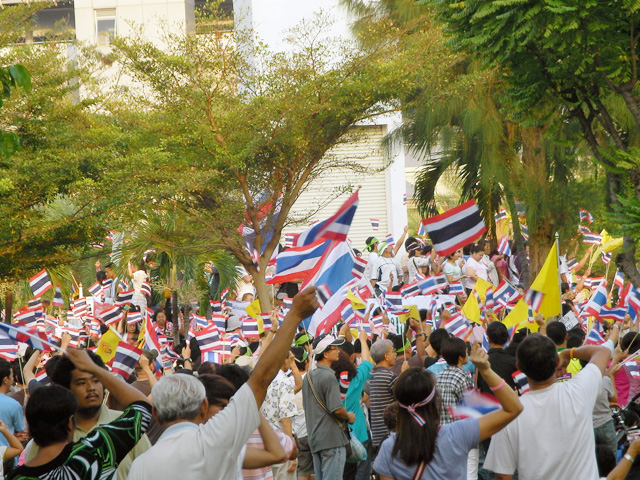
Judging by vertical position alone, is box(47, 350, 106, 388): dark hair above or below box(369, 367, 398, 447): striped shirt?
above

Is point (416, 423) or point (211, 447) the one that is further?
point (416, 423)

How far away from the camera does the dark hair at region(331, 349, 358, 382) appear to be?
30.3 ft

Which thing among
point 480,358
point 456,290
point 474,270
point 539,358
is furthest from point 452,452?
point 474,270

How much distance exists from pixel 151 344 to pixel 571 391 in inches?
314

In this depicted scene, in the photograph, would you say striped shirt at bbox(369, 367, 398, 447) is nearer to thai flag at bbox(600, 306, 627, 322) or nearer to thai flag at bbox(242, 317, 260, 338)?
thai flag at bbox(242, 317, 260, 338)

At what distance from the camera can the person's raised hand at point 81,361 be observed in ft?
14.2

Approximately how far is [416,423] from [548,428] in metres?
0.71

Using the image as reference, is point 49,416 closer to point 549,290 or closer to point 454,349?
point 454,349

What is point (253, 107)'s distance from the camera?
19828mm

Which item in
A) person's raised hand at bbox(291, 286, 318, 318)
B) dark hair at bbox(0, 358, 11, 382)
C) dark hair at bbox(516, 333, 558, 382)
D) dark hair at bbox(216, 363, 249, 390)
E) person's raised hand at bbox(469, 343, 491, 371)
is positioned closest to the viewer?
person's raised hand at bbox(291, 286, 318, 318)

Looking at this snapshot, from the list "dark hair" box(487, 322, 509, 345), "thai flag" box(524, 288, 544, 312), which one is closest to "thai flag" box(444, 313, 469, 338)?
"thai flag" box(524, 288, 544, 312)

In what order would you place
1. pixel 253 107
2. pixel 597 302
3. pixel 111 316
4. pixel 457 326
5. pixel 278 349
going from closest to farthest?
pixel 278 349 < pixel 597 302 < pixel 457 326 < pixel 111 316 < pixel 253 107

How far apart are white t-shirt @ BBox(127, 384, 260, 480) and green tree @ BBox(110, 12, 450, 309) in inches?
607

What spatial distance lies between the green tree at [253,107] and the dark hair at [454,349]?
11.9 m
